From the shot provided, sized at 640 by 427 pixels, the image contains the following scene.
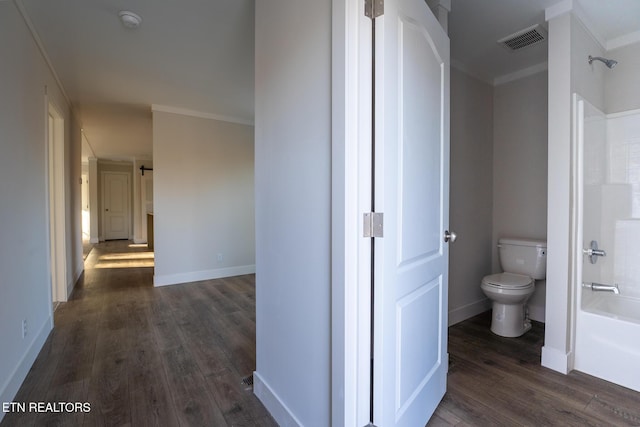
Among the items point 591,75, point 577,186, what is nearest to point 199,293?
point 577,186

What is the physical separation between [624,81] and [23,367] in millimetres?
4736

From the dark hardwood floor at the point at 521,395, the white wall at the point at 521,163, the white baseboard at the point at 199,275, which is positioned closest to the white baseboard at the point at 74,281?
the white baseboard at the point at 199,275

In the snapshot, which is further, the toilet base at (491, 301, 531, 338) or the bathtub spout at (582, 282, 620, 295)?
the toilet base at (491, 301, 531, 338)

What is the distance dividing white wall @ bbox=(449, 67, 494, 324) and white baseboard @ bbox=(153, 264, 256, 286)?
3152 mm

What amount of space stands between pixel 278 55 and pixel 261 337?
1567 millimetres

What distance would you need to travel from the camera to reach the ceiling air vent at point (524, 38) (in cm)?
229

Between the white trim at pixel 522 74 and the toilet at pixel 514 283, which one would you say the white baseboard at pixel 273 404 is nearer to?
the toilet at pixel 514 283

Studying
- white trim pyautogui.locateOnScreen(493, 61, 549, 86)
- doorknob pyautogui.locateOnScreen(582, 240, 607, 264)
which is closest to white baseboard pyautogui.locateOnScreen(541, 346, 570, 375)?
doorknob pyautogui.locateOnScreen(582, 240, 607, 264)

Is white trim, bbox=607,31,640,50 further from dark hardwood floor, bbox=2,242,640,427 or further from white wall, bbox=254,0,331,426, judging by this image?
white wall, bbox=254,0,331,426

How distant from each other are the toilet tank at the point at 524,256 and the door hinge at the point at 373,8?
248 cm

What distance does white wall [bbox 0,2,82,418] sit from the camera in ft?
5.79

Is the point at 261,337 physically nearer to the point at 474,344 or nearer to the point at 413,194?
the point at 413,194

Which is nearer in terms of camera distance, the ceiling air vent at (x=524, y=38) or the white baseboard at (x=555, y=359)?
the white baseboard at (x=555, y=359)

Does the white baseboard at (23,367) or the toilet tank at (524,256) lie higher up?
the toilet tank at (524,256)
